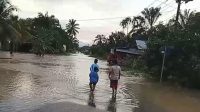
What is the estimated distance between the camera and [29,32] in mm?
72000

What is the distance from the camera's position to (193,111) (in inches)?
555

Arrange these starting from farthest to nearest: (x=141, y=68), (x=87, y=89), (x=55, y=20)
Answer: (x=55, y=20) < (x=141, y=68) < (x=87, y=89)

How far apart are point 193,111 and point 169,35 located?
1150cm

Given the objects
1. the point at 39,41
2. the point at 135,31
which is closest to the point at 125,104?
the point at 39,41

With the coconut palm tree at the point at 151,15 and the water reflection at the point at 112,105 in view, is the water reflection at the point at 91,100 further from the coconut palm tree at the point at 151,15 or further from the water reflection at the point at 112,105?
the coconut palm tree at the point at 151,15

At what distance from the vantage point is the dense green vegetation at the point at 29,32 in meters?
46.1

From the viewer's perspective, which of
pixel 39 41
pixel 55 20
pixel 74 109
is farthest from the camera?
pixel 55 20

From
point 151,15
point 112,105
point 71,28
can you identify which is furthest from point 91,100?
point 71,28

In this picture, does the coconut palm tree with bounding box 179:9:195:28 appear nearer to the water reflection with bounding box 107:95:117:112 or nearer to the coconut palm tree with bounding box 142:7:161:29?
the water reflection with bounding box 107:95:117:112

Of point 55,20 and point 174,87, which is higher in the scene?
point 55,20

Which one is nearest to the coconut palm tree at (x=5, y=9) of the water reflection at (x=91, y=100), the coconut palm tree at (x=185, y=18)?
the coconut palm tree at (x=185, y=18)

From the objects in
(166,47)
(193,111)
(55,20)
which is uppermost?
(55,20)

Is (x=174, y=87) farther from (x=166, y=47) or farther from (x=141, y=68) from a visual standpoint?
→ (x=141, y=68)

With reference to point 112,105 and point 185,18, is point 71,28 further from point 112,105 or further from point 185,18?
point 112,105
